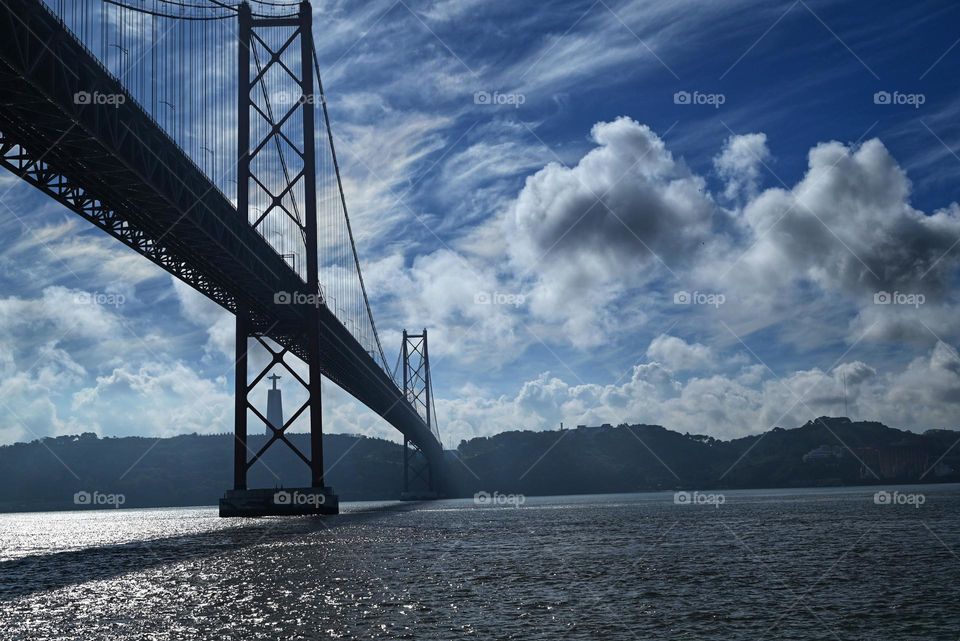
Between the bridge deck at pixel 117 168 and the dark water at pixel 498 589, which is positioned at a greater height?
the bridge deck at pixel 117 168

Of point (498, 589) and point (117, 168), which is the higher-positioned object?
point (117, 168)

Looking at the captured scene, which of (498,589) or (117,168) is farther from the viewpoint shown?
(117,168)

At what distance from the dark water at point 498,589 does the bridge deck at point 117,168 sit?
Answer: 1154 cm

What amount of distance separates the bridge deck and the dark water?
37.9 feet

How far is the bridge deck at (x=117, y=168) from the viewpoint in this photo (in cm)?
2512

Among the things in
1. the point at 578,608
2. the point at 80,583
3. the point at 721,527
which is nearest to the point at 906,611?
the point at 578,608

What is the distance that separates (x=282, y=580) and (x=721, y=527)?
2858 centimetres

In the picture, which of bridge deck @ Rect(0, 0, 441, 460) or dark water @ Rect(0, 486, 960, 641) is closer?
dark water @ Rect(0, 486, 960, 641)

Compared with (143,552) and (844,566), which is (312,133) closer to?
(143,552)

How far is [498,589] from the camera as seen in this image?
21906 millimetres

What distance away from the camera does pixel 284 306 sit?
5291 centimetres

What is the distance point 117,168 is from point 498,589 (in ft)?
58.0

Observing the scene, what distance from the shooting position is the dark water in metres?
16.7

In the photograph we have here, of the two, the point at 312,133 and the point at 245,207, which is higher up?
the point at 312,133
